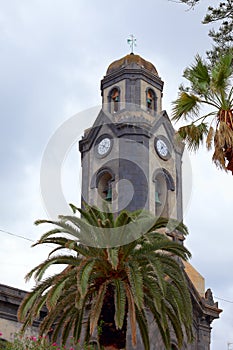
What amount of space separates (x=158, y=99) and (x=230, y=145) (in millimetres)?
22594

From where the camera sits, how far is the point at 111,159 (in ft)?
123

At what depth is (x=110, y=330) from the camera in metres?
22.7

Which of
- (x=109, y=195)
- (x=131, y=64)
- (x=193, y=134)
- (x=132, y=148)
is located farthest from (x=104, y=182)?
(x=193, y=134)

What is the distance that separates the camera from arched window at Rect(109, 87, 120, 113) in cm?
3931

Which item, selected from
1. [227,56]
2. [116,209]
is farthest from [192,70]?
[116,209]

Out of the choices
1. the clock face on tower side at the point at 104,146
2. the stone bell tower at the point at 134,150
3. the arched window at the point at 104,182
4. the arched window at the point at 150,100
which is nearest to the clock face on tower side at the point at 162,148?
the stone bell tower at the point at 134,150

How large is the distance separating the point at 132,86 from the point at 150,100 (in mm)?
1618

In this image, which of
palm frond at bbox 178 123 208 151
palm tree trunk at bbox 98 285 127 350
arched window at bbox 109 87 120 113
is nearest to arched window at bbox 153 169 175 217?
arched window at bbox 109 87 120 113

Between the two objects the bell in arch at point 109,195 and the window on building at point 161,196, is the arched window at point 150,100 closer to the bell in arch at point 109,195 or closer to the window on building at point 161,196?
the window on building at point 161,196

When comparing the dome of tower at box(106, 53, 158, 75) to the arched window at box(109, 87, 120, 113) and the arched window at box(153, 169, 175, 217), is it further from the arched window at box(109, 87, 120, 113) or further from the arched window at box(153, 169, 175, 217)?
the arched window at box(153, 169, 175, 217)

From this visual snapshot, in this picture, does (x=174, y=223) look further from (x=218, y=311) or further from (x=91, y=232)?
(x=218, y=311)

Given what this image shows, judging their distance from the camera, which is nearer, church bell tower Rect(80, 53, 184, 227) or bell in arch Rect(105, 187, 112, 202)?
church bell tower Rect(80, 53, 184, 227)

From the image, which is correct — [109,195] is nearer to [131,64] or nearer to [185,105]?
[131,64]

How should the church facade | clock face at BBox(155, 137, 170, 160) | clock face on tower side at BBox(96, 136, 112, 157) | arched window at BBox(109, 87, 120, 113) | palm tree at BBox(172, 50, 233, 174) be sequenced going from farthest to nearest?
arched window at BBox(109, 87, 120, 113), clock face at BBox(155, 137, 170, 160), clock face on tower side at BBox(96, 136, 112, 157), the church facade, palm tree at BBox(172, 50, 233, 174)
